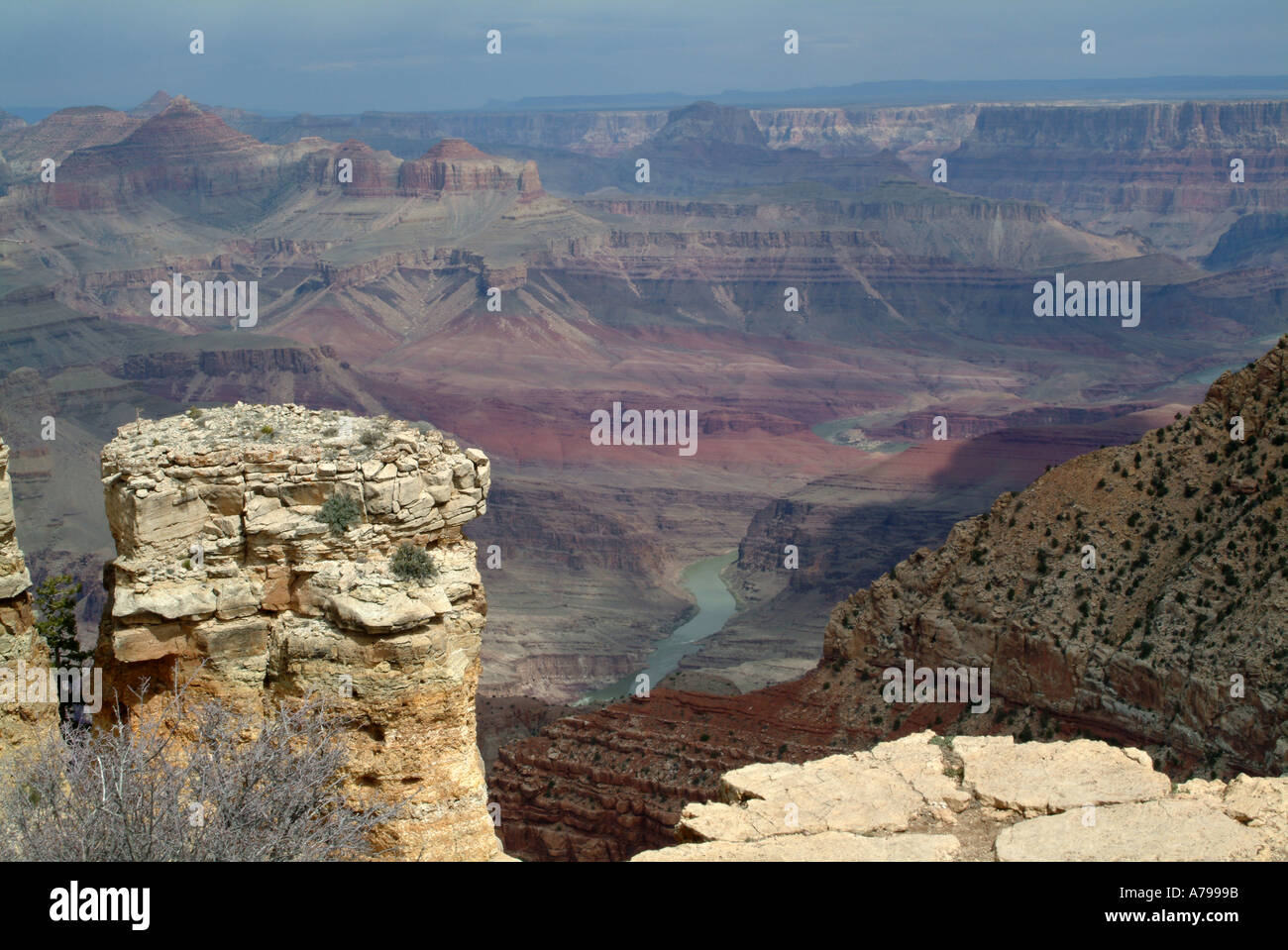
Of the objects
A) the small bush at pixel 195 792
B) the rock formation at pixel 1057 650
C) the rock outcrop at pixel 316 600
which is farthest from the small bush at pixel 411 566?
the rock formation at pixel 1057 650

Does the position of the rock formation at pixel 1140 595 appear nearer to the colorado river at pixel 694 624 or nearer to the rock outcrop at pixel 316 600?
the rock outcrop at pixel 316 600

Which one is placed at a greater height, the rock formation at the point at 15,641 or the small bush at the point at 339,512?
the small bush at the point at 339,512

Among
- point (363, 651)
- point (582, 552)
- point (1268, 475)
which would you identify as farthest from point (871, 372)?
point (363, 651)

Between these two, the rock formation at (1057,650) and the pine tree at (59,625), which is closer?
the pine tree at (59,625)

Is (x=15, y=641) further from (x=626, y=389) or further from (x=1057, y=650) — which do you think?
(x=626, y=389)

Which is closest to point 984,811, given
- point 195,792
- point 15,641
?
point 195,792

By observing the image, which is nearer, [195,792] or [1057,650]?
[195,792]
